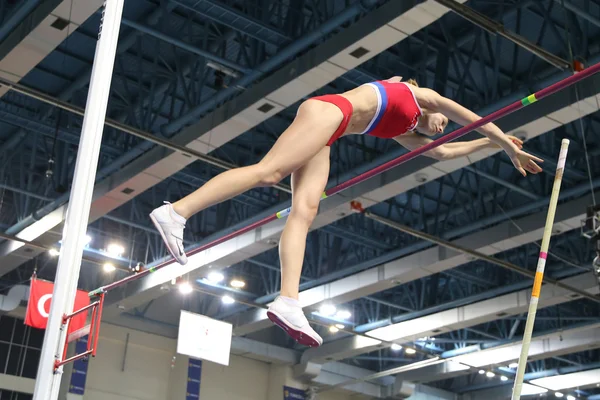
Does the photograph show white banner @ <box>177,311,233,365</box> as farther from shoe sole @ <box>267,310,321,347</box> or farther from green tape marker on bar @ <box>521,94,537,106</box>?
green tape marker on bar @ <box>521,94,537,106</box>

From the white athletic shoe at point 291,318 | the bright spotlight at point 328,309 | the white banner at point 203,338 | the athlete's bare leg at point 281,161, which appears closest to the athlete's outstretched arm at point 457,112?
the athlete's bare leg at point 281,161

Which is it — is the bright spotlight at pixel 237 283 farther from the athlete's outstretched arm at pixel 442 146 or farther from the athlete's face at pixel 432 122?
the athlete's face at pixel 432 122

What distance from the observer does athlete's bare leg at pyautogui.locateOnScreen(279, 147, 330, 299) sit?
4.16 meters

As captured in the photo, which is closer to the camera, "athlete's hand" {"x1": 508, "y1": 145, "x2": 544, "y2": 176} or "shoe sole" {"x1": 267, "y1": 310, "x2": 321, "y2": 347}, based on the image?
"shoe sole" {"x1": 267, "y1": 310, "x2": 321, "y2": 347}

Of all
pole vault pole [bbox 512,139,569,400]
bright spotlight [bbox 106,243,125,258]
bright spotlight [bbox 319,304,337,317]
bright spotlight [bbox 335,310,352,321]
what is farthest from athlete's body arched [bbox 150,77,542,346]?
bright spotlight [bbox 335,310,352,321]

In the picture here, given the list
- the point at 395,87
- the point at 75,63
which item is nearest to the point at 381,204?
the point at 75,63

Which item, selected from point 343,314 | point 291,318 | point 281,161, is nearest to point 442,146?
point 281,161

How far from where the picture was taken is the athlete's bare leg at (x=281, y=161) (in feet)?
13.0

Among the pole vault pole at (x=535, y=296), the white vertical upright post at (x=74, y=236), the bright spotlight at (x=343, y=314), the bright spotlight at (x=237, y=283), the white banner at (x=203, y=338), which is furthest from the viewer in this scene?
the bright spotlight at (x=343, y=314)

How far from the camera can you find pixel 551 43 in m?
10.7

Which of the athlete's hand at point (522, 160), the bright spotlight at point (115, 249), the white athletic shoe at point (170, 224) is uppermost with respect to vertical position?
the bright spotlight at point (115, 249)

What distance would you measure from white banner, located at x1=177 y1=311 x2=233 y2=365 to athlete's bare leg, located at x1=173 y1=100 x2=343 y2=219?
969 cm

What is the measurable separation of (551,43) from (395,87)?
22.6 ft

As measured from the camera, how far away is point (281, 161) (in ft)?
13.4
